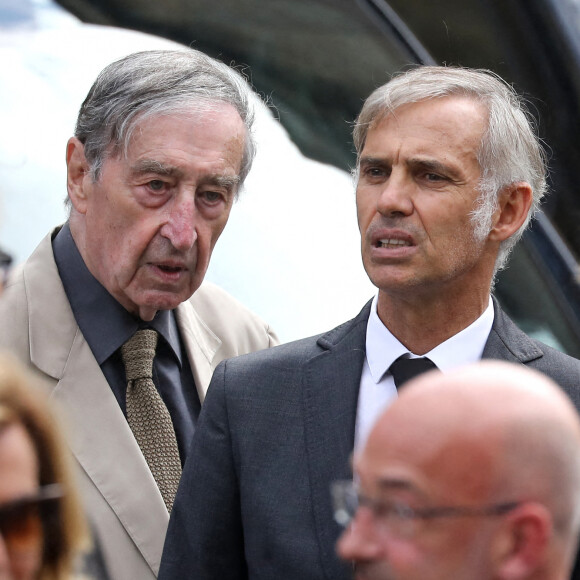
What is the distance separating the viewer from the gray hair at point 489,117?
235 cm

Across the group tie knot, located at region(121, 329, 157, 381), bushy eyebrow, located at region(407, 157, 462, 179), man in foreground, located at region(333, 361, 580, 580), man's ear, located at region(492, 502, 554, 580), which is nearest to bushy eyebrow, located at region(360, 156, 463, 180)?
bushy eyebrow, located at region(407, 157, 462, 179)

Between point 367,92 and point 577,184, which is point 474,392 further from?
point 577,184

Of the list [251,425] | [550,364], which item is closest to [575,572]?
[550,364]

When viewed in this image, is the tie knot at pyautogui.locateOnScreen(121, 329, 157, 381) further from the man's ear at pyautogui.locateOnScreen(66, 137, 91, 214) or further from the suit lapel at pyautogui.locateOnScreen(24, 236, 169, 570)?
the man's ear at pyautogui.locateOnScreen(66, 137, 91, 214)

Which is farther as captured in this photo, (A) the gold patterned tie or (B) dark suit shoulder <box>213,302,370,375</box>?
(A) the gold patterned tie

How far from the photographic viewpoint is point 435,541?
133 centimetres

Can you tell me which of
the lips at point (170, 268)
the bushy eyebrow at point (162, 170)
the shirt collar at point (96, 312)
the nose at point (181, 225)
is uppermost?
the bushy eyebrow at point (162, 170)

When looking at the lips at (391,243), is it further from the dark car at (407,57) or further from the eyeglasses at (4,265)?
the dark car at (407,57)

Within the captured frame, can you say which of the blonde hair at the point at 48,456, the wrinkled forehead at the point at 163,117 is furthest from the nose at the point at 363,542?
the wrinkled forehead at the point at 163,117

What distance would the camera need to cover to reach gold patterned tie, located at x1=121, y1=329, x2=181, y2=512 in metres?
2.46

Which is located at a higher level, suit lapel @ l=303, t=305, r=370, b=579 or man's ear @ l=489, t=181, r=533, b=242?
man's ear @ l=489, t=181, r=533, b=242

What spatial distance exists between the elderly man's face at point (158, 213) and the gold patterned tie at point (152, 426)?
17 centimetres

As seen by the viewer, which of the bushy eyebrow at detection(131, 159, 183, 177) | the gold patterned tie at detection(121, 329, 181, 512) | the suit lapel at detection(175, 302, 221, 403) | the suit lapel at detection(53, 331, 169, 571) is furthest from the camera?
the suit lapel at detection(175, 302, 221, 403)

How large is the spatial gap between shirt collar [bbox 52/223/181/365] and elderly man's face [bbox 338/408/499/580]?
1.28 meters
